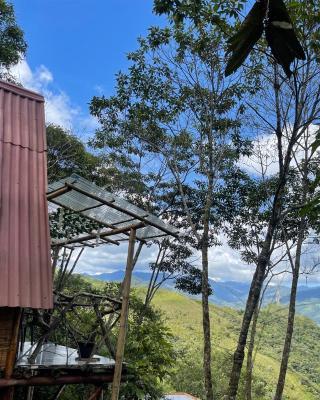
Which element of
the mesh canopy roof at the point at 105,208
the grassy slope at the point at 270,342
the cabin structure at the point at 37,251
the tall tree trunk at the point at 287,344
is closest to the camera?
the cabin structure at the point at 37,251

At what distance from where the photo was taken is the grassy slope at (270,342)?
30734 millimetres

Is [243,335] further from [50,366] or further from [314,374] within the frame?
[314,374]

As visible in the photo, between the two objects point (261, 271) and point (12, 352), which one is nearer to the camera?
point (12, 352)

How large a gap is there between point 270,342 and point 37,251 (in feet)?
127

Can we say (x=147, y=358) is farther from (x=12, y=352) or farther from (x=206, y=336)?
(x=12, y=352)

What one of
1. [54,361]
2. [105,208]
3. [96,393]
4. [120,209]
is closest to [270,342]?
[96,393]

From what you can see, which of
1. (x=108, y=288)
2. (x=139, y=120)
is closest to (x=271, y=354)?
(x=108, y=288)

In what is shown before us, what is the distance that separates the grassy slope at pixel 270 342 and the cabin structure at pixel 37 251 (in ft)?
64.6

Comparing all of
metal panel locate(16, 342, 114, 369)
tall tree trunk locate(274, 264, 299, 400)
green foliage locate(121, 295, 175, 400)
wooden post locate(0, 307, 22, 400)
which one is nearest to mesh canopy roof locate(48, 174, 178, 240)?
wooden post locate(0, 307, 22, 400)

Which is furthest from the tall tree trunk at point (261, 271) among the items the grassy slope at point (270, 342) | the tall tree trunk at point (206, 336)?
the grassy slope at point (270, 342)

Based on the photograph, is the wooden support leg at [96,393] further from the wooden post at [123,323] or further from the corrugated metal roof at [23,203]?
the corrugated metal roof at [23,203]

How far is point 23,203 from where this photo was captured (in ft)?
16.3

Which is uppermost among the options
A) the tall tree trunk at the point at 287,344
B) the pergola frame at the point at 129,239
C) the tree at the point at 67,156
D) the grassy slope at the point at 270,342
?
the tree at the point at 67,156

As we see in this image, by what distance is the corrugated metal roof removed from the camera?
4.18 meters
